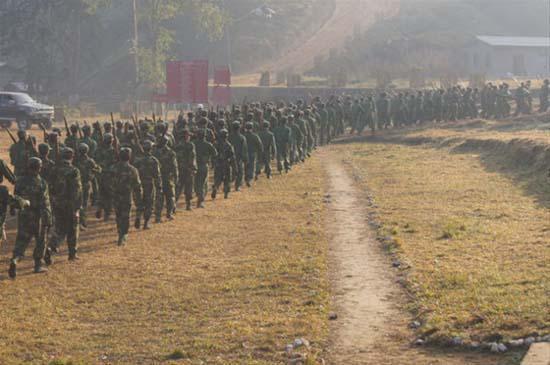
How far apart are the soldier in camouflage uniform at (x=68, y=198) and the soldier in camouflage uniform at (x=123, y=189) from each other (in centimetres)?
114

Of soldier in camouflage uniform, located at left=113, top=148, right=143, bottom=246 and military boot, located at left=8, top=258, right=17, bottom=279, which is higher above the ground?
soldier in camouflage uniform, located at left=113, top=148, right=143, bottom=246

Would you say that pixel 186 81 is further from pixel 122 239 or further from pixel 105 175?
pixel 122 239

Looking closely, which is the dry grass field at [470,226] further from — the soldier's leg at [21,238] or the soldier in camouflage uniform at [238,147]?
the soldier's leg at [21,238]

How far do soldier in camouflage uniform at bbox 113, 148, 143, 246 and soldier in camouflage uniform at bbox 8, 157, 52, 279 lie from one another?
2178mm

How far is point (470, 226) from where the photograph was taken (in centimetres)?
1741

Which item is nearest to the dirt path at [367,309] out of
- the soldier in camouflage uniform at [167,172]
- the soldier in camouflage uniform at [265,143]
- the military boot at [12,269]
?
the soldier in camouflage uniform at [167,172]

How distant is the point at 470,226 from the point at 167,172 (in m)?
5.87

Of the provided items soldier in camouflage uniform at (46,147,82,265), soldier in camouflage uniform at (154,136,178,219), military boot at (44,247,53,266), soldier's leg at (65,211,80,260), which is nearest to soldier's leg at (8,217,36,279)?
military boot at (44,247,53,266)

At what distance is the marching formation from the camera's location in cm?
1392

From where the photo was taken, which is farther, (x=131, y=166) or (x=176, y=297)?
(x=131, y=166)

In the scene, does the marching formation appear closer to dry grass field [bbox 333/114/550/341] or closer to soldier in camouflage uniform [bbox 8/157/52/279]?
soldier in camouflage uniform [bbox 8/157/52/279]

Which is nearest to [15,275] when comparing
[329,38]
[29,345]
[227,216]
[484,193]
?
[29,345]

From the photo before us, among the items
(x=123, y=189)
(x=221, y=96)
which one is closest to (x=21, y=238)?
(x=123, y=189)

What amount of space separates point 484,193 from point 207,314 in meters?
12.2
